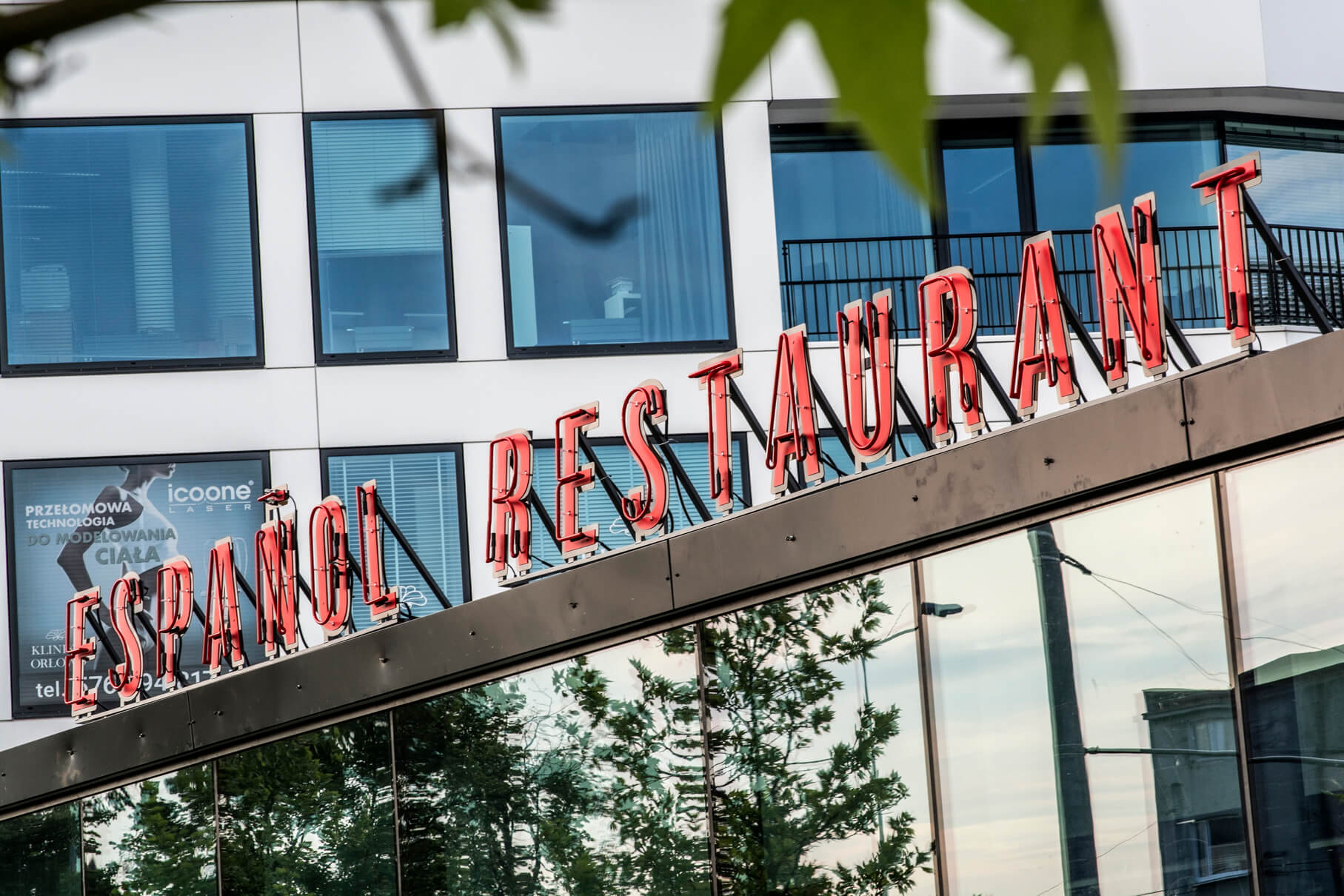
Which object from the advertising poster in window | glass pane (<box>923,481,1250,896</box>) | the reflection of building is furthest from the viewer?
the advertising poster in window

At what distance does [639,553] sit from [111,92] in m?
12.1

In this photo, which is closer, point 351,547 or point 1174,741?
point 1174,741

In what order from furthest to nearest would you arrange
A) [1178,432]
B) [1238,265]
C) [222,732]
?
[222,732] → [1238,265] → [1178,432]

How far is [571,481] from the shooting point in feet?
48.2

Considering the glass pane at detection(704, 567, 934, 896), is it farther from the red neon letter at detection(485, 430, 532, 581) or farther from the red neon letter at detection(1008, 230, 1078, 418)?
the red neon letter at detection(485, 430, 532, 581)

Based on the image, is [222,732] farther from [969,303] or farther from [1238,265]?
[1238,265]

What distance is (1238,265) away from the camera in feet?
33.6

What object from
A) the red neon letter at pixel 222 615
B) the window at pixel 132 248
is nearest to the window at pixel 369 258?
the window at pixel 132 248

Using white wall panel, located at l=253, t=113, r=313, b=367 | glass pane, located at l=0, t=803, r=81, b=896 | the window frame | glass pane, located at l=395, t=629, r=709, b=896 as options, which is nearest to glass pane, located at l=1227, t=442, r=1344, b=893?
glass pane, located at l=395, t=629, r=709, b=896

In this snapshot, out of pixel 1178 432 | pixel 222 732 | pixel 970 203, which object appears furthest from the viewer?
pixel 970 203

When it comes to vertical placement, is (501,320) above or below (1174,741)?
above

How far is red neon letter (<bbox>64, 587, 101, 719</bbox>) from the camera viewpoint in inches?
722

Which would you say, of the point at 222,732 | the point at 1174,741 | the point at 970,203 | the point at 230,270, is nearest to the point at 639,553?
the point at 1174,741

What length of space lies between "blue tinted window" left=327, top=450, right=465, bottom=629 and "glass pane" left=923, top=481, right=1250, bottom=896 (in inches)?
425
